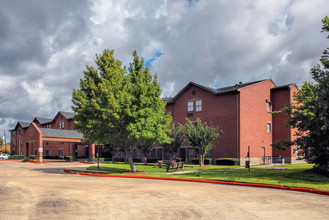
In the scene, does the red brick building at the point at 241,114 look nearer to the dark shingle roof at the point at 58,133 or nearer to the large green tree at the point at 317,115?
the large green tree at the point at 317,115

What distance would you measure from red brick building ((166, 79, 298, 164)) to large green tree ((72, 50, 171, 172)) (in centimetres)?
1544

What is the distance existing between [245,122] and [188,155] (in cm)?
1010

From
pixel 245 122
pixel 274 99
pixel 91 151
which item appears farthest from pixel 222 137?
pixel 91 151

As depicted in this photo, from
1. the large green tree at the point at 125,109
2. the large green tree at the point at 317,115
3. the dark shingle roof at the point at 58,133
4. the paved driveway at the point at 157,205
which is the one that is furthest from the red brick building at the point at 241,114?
the paved driveway at the point at 157,205

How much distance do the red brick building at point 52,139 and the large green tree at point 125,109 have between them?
24.7m

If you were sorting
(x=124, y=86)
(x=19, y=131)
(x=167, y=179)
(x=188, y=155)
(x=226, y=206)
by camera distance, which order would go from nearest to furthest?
(x=226, y=206), (x=167, y=179), (x=124, y=86), (x=188, y=155), (x=19, y=131)

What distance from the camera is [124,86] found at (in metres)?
23.7

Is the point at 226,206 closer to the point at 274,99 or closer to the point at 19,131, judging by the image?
the point at 274,99

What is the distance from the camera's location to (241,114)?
38.9 meters

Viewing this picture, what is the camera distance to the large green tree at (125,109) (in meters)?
23.1

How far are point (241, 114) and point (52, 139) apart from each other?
33.6m

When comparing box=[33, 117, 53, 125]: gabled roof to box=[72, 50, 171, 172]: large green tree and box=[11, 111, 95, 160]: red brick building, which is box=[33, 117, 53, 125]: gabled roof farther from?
box=[72, 50, 171, 172]: large green tree

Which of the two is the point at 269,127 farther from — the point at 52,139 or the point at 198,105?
the point at 52,139

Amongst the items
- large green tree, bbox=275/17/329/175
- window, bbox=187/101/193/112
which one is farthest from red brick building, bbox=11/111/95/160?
→ large green tree, bbox=275/17/329/175
